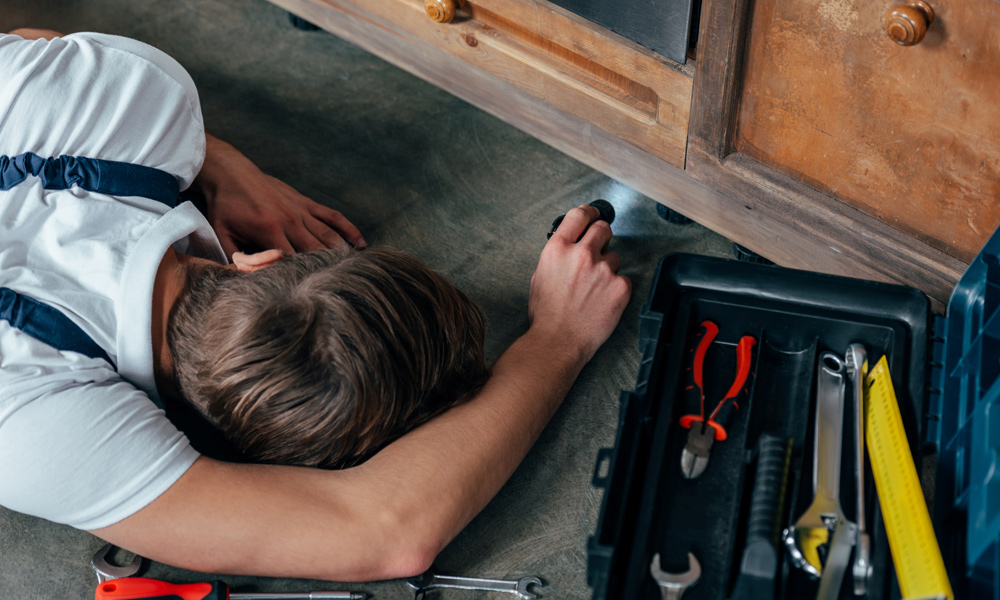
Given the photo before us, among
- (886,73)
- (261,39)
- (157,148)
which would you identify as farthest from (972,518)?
(261,39)

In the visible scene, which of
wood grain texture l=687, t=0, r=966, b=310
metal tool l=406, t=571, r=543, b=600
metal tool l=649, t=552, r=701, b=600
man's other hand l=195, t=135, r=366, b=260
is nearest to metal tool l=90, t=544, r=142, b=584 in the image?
metal tool l=406, t=571, r=543, b=600

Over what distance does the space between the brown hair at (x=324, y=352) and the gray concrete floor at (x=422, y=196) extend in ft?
0.45

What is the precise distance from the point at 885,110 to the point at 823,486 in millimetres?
334

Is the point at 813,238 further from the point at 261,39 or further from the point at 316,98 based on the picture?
the point at 261,39

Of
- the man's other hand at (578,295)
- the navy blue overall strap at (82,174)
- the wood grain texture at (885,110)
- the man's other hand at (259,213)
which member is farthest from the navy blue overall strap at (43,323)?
the wood grain texture at (885,110)

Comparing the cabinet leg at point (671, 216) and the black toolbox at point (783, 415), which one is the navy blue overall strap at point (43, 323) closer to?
the black toolbox at point (783, 415)

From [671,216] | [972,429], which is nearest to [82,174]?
[671,216]

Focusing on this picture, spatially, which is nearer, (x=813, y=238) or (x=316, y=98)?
(x=813, y=238)

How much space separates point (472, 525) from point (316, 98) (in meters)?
0.80

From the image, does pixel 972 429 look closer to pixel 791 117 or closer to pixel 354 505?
pixel 791 117

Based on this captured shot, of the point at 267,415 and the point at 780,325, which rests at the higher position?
the point at 780,325

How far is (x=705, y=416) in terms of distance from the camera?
2.34 feet

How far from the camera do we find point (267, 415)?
2.29ft

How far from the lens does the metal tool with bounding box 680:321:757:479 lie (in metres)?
0.68
